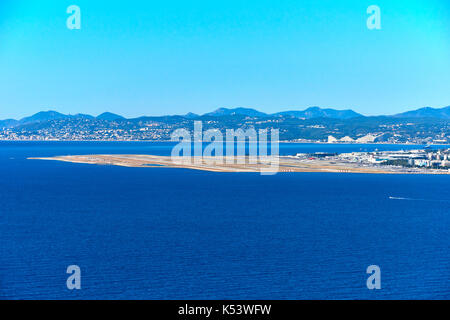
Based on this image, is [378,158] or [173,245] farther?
[378,158]

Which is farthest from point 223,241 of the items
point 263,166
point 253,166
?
point 263,166

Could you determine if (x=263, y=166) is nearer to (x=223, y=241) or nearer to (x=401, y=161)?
(x=401, y=161)

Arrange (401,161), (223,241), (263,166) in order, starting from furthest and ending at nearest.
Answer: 1. (401,161)
2. (263,166)
3. (223,241)

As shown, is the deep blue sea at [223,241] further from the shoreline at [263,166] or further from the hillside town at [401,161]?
the hillside town at [401,161]

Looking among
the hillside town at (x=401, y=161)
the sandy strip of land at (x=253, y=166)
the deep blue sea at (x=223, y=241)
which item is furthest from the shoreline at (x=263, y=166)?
the deep blue sea at (x=223, y=241)

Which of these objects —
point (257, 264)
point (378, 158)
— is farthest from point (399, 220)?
point (378, 158)

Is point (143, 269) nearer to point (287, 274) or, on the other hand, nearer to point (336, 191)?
point (287, 274)

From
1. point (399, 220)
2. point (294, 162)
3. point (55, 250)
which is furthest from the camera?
point (294, 162)
